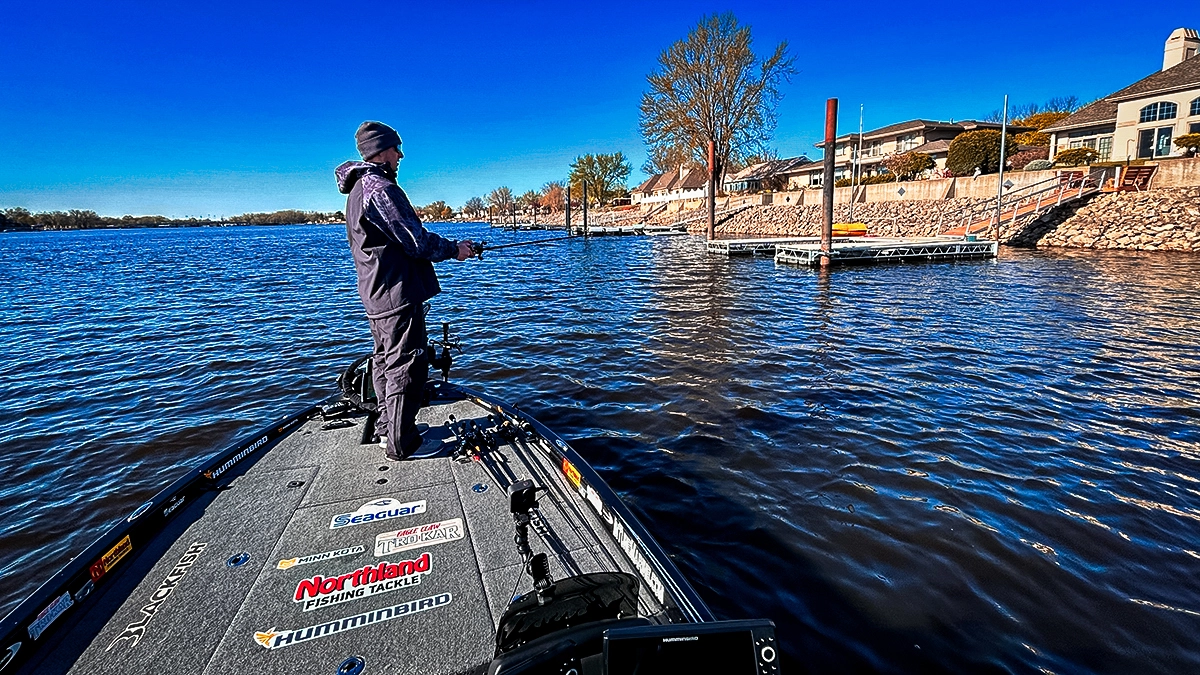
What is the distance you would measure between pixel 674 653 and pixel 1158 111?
5069 centimetres

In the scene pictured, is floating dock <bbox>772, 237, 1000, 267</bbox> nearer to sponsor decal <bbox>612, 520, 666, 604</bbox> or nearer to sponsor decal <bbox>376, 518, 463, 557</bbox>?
sponsor decal <bbox>612, 520, 666, 604</bbox>

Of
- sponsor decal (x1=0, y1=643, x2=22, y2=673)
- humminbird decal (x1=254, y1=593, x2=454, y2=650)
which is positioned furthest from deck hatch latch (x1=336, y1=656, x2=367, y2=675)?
sponsor decal (x1=0, y1=643, x2=22, y2=673)

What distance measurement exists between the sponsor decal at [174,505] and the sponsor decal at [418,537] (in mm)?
1338

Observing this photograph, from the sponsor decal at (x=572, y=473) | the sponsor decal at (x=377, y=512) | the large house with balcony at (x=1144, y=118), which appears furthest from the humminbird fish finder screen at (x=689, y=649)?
the large house with balcony at (x=1144, y=118)

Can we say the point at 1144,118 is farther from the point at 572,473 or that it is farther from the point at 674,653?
the point at 674,653

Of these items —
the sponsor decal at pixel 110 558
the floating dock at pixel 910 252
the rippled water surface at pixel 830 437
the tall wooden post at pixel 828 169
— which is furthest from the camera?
the floating dock at pixel 910 252

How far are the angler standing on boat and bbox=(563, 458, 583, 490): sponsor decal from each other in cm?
126

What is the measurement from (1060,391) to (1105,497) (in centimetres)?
342

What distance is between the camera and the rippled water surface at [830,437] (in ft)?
13.0

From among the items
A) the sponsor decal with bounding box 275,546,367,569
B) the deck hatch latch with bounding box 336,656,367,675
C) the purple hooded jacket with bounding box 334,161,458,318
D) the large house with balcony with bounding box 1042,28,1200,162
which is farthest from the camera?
the large house with balcony with bounding box 1042,28,1200,162

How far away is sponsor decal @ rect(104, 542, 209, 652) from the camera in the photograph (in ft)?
8.37

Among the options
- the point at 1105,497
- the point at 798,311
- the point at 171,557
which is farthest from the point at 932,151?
the point at 171,557

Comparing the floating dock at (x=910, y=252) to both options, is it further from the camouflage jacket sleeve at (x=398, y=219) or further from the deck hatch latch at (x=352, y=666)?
the deck hatch latch at (x=352, y=666)

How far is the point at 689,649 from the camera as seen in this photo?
1880mm
